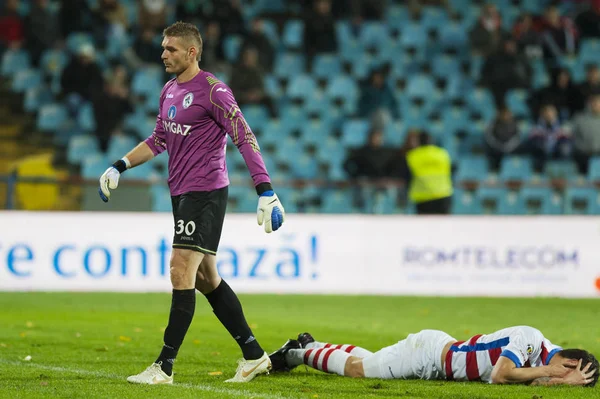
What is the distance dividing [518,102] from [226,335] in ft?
40.1

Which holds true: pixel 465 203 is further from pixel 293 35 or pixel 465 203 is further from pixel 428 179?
pixel 293 35

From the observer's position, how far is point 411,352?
714cm

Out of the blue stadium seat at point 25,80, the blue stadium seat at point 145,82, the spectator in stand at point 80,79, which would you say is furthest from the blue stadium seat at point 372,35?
the blue stadium seat at point 25,80

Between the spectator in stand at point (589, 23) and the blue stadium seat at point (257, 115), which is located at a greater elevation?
the spectator in stand at point (589, 23)

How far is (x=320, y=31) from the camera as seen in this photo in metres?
20.8

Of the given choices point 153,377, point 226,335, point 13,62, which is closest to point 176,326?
point 153,377

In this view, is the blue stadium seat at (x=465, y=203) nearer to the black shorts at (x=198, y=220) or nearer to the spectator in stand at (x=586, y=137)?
the spectator in stand at (x=586, y=137)

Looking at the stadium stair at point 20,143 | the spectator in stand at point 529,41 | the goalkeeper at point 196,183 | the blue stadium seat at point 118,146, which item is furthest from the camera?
the spectator in stand at point 529,41

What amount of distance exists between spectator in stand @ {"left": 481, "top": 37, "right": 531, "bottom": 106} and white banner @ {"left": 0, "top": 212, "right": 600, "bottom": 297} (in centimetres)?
516

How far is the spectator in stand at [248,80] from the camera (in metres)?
19.5

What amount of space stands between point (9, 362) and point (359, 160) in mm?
9948

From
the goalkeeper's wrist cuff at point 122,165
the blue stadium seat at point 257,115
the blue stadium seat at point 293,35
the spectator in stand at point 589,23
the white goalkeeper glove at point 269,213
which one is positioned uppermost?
the spectator in stand at point 589,23

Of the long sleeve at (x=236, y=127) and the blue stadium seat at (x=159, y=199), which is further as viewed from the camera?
the blue stadium seat at (x=159, y=199)

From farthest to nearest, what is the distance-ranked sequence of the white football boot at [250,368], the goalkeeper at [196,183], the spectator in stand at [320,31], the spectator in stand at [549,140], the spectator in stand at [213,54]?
the spectator in stand at [320,31] < the spectator in stand at [213,54] < the spectator in stand at [549,140] < the white football boot at [250,368] < the goalkeeper at [196,183]
